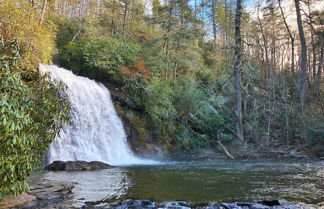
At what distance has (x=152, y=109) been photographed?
17.9 m

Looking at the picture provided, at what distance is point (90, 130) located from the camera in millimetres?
14383

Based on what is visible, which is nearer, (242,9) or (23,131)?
(23,131)

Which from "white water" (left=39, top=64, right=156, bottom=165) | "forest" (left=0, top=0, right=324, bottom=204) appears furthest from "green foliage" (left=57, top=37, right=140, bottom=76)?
"white water" (left=39, top=64, right=156, bottom=165)

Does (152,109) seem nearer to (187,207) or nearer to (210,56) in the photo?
(187,207)

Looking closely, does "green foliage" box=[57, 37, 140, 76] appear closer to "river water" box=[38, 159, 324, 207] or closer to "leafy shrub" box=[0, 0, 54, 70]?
"leafy shrub" box=[0, 0, 54, 70]

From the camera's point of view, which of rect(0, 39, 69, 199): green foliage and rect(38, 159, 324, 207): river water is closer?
rect(0, 39, 69, 199): green foliage

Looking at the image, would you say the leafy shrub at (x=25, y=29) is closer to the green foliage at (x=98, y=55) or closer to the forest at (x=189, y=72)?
the forest at (x=189, y=72)

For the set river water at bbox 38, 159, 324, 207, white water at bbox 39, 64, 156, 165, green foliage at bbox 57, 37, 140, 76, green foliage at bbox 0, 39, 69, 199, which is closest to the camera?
green foliage at bbox 0, 39, 69, 199

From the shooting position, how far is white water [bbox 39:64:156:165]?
503 inches

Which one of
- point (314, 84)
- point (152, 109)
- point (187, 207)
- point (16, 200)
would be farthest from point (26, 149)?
point (314, 84)

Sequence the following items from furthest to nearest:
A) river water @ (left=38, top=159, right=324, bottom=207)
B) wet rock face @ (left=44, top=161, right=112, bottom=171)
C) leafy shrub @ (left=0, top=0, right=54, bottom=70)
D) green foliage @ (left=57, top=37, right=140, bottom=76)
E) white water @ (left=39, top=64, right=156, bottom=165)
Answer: green foliage @ (left=57, top=37, right=140, bottom=76) < leafy shrub @ (left=0, top=0, right=54, bottom=70) < white water @ (left=39, top=64, right=156, bottom=165) < wet rock face @ (left=44, top=161, right=112, bottom=171) < river water @ (left=38, top=159, right=324, bottom=207)

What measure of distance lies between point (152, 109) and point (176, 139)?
2567 millimetres

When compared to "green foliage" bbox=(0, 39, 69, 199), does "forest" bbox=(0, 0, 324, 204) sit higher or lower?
higher

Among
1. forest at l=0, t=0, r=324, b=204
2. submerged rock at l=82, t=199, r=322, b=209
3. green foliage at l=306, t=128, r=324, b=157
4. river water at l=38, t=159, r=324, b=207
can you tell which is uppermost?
forest at l=0, t=0, r=324, b=204
